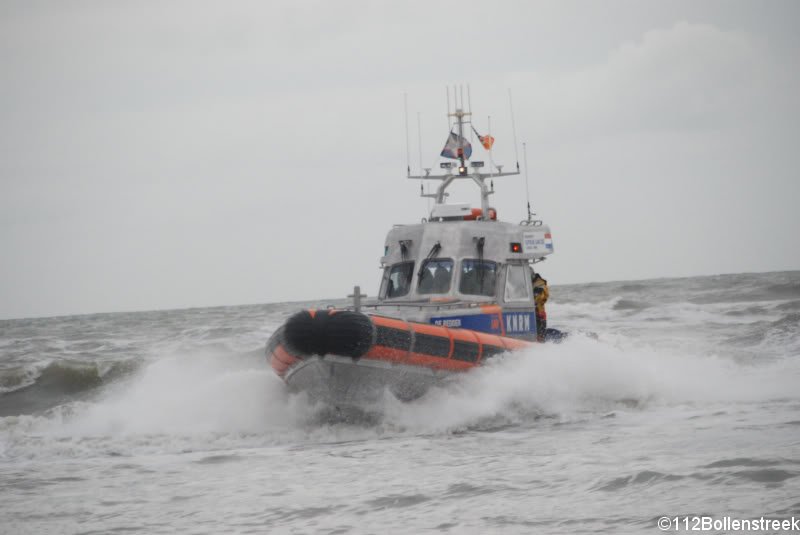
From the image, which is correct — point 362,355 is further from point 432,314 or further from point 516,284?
point 516,284

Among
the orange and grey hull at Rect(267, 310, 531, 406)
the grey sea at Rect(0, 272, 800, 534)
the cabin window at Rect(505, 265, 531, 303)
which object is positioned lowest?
the grey sea at Rect(0, 272, 800, 534)

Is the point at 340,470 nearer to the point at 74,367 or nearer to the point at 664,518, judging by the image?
the point at 664,518

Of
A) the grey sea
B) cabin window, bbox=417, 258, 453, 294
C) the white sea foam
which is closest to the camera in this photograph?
the grey sea

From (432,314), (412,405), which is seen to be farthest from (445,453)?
(432,314)

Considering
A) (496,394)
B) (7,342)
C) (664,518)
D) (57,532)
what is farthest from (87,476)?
(7,342)

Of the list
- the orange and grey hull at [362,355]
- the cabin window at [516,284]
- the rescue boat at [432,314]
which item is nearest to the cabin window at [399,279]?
the rescue boat at [432,314]

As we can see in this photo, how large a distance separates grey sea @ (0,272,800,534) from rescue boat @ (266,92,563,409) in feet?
1.02

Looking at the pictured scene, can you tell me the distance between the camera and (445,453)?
718cm

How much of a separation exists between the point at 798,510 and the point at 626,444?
2.23m

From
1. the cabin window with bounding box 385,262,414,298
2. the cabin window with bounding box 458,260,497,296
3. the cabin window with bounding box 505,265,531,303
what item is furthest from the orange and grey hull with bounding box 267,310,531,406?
the cabin window with bounding box 385,262,414,298

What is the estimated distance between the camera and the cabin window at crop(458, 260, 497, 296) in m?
9.78

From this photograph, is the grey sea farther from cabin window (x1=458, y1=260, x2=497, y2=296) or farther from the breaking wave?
cabin window (x1=458, y1=260, x2=497, y2=296)

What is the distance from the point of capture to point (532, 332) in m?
10.1

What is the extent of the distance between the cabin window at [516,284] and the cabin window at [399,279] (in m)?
1.02
